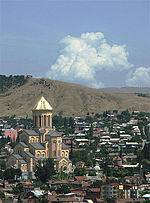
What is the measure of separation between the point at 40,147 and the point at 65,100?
104750mm

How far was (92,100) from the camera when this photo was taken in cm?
18825

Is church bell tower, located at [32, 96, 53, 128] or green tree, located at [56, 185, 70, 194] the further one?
church bell tower, located at [32, 96, 53, 128]

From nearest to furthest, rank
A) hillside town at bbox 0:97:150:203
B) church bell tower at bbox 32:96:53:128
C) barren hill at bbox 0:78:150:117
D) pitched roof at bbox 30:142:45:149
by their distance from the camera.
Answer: hillside town at bbox 0:97:150:203, pitched roof at bbox 30:142:45:149, church bell tower at bbox 32:96:53:128, barren hill at bbox 0:78:150:117

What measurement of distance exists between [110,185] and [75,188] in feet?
13.1

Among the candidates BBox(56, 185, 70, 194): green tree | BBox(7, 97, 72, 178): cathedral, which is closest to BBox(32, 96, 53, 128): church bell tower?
BBox(7, 97, 72, 178): cathedral

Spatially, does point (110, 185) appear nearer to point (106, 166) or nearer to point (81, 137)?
point (106, 166)

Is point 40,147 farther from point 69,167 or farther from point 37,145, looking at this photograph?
point 69,167

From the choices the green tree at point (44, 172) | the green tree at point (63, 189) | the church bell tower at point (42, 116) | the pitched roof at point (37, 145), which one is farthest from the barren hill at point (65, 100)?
the green tree at point (63, 189)

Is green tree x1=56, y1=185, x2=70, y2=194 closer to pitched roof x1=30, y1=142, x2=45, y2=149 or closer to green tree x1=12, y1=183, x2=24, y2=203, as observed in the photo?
green tree x1=12, y1=183, x2=24, y2=203

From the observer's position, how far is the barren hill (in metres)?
182

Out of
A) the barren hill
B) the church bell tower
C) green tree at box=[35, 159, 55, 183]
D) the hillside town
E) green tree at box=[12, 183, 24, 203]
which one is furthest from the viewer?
the barren hill

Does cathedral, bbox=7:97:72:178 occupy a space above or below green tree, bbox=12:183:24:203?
above

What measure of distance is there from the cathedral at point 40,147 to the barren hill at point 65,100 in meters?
91.5

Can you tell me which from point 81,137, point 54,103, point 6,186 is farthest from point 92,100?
point 6,186
